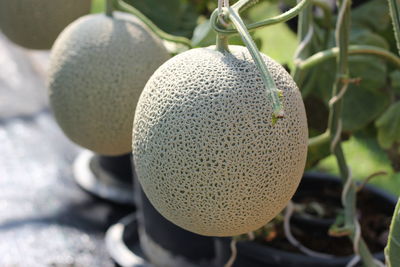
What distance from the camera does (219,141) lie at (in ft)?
1.49

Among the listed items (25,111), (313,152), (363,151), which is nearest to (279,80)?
(313,152)

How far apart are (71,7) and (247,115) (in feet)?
1.60

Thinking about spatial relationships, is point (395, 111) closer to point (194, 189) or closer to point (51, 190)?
point (194, 189)

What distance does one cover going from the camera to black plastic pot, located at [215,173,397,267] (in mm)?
867

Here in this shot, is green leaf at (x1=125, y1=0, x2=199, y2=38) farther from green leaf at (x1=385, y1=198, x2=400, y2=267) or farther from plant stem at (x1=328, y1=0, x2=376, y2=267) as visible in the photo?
green leaf at (x1=385, y1=198, x2=400, y2=267)

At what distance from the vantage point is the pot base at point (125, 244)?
45.8 inches

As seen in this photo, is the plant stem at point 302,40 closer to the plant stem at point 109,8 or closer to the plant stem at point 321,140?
the plant stem at point 321,140

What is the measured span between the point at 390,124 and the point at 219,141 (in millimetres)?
531

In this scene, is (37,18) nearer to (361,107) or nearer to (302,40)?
(302,40)

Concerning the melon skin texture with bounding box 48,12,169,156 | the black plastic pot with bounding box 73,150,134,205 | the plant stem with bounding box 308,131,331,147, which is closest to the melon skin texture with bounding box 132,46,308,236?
the melon skin texture with bounding box 48,12,169,156

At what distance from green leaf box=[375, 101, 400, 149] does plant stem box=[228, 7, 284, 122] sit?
21.2 inches

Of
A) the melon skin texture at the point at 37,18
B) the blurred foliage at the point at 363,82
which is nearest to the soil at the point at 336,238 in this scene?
the blurred foliage at the point at 363,82

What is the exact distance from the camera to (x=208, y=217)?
1.59ft

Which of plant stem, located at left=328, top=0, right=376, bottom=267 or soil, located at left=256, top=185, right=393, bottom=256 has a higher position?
plant stem, located at left=328, top=0, right=376, bottom=267
